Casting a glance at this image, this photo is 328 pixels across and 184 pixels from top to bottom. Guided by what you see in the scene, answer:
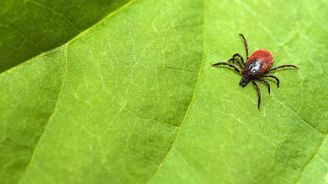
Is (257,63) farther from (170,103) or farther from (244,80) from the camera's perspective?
(170,103)

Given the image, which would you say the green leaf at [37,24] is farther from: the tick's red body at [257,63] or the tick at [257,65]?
the tick's red body at [257,63]

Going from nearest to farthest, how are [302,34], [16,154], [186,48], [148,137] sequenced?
[16,154], [148,137], [186,48], [302,34]

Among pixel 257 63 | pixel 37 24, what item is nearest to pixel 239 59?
pixel 257 63

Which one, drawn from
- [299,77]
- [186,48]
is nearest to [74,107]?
[186,48]

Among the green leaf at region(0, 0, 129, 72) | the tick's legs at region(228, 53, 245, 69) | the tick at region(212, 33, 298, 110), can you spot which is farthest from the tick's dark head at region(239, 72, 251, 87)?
the green leaf at region(0, 0, 129, 72)

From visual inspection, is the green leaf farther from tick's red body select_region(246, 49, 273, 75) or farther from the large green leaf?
tick's red body select_region(246, 49, 273, 75)

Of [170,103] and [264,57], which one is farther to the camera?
[264,57]

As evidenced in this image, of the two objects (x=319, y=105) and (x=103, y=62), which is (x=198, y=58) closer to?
(x=103, y=62)

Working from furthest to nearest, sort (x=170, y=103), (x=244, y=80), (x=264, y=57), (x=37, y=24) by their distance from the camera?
(x=264, y=57), (x=244, y=80), (x=170, y=103), (x=37, y=24)
